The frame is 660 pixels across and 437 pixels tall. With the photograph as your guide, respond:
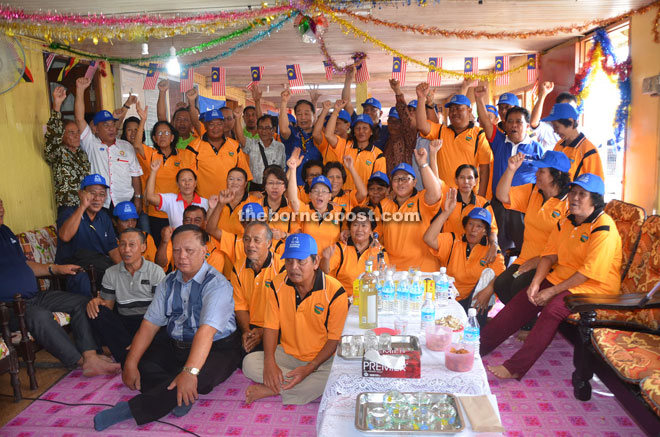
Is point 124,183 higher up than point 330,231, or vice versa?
point 124,183

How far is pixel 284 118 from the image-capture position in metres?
5.43

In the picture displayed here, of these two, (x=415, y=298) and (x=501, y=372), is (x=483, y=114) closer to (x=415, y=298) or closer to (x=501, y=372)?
(x=501, y=372)

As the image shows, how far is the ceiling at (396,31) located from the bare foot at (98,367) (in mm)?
3708

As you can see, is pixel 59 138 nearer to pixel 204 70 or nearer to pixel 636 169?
pixel 204 70

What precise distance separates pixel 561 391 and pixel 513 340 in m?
0.90

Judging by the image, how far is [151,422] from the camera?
3.08 meters

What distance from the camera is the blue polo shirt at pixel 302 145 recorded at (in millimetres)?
5539

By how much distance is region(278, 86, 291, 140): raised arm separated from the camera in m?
5.27

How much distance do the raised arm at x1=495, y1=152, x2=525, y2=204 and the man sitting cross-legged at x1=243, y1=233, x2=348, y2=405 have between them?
2.18 m

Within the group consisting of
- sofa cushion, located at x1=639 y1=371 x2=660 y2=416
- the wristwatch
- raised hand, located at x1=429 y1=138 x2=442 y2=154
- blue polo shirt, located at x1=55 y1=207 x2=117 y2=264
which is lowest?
the wristwatch

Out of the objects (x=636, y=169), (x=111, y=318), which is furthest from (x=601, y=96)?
(x=111, y=318)

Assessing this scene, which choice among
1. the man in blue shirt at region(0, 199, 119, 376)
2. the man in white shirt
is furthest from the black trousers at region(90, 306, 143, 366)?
the man in white shirt

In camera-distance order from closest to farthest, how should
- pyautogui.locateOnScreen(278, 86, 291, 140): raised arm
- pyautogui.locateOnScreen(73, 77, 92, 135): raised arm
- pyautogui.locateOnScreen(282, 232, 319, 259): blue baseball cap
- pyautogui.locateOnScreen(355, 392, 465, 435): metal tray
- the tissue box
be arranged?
pyautogui.locateOnScreen(355, 392, 465, 435): metal tray < the tissue box < pyautogui.locateOnScreen(282, 232, 319, 259): blue baseball cap < pyautogui.locateOnScreen(73, 77, 92, 135): raised arm < pyautogui.locateOnScreen(278, 86, 291, 140): raised arm

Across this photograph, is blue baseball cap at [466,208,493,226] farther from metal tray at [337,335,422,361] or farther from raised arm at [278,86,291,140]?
raised arm at [278,86,291,140]
